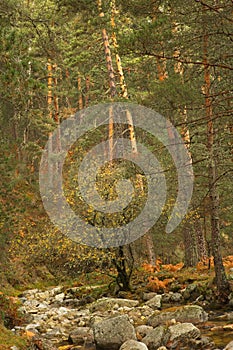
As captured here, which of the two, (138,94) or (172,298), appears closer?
(172,298)

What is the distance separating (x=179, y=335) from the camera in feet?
32.4

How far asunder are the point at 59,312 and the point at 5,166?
5.54 meters

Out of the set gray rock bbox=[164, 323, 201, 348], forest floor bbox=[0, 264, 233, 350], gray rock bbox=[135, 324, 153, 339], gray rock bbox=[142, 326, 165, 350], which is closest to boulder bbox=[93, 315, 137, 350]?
gray rock bbox=[142, 326, 165, 350]

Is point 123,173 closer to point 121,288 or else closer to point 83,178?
point 83,178

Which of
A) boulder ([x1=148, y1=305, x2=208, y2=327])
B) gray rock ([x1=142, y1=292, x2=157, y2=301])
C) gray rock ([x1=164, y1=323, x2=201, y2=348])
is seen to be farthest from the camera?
gray rock ([x1=142, y1=292, x2=157, y2=301])

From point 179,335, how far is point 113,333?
158 cm

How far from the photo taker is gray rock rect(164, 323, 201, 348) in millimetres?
9750

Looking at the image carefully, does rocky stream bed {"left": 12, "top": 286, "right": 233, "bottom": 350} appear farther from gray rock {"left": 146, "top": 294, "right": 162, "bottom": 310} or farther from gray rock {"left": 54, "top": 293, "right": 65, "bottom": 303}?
gray rock {"left": 54, "top": 293, "right": 65, "bottom": 303}

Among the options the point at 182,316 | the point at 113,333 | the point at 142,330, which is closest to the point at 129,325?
the point at 113,333

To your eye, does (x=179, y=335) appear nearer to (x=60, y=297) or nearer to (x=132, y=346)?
(x=132, y=346)

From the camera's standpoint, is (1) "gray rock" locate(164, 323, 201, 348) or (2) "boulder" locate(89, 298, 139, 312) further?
(2) "boulder" locate(89, 298, 139, 312)

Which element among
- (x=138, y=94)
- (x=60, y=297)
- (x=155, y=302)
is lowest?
(x=155, y=302)

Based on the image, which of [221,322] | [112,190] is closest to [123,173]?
[112,190]

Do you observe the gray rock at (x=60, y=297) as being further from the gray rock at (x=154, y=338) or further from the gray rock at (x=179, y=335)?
the gray rock at (x=179, y=335)
